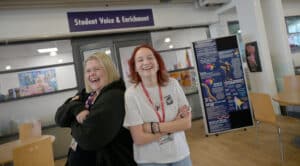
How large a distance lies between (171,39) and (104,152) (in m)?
4.96

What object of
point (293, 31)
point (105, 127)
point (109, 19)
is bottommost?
point (105, 127)

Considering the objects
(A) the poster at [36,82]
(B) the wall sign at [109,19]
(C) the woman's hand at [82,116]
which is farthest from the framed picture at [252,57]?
(C) the woman's hand at [82,116]

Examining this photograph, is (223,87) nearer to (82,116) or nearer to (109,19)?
(109,19)

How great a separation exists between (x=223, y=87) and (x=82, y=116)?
3722 millimetres

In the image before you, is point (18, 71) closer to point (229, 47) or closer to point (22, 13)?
point (22, 13)

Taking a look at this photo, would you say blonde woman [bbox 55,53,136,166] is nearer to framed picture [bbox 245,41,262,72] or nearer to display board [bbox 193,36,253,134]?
display board [bbox 193,36,253,134]

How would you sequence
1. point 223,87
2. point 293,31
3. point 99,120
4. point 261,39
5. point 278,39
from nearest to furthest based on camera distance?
point 99,120 → point 223,87 → point 261,39 → point 278,39 → point 293,31

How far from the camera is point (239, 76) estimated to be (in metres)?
4.43

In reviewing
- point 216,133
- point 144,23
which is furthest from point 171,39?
point 216,133

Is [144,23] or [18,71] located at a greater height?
[144,23]

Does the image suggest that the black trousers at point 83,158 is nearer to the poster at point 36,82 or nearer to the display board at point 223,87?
the display board at point 223,87

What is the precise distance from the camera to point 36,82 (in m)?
4.61

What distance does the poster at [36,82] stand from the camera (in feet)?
14.8

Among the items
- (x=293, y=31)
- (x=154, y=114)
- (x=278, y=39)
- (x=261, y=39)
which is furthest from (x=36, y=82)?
(x=293, y=31)
